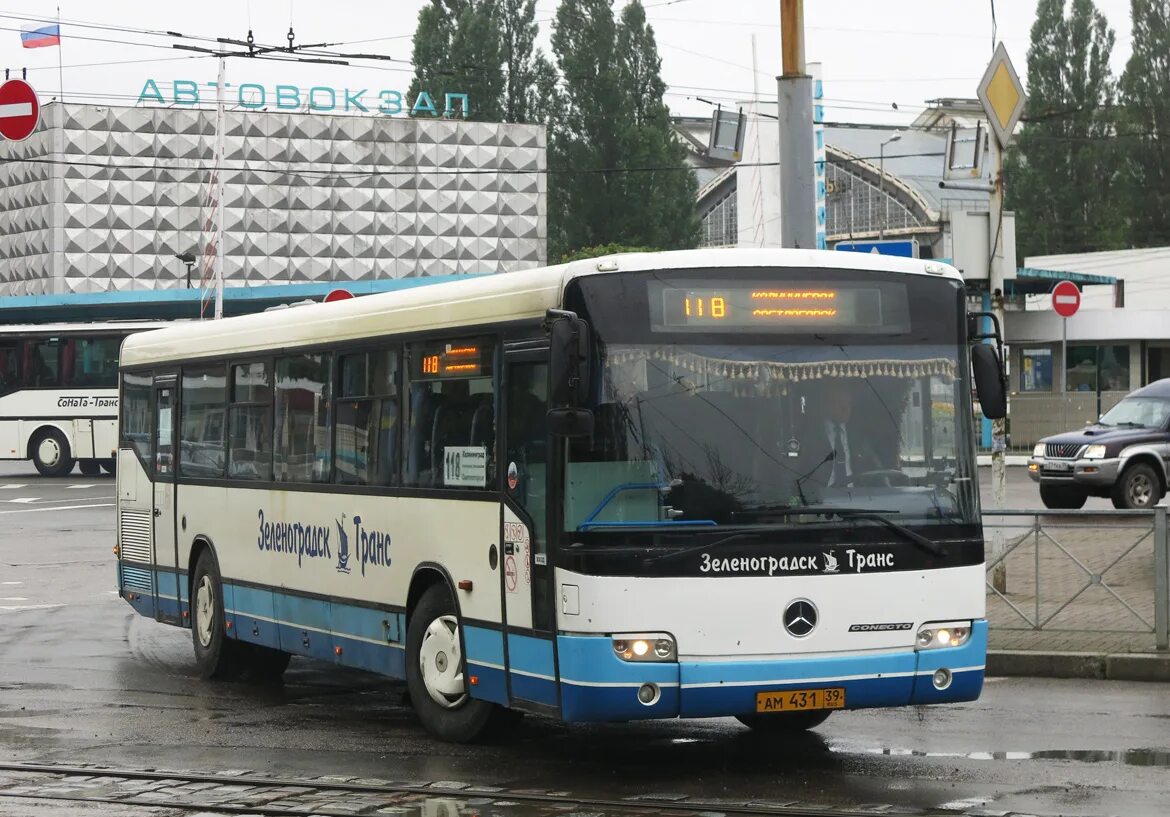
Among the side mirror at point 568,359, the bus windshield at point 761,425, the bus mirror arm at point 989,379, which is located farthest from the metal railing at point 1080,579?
the side mirror at point 568,359

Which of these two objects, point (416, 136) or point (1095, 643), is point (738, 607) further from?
→ point (416, 136)

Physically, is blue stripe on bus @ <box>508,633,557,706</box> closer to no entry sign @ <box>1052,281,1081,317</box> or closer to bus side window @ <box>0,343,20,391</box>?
no entry sign @ <box>1052,281,1081,317</box>

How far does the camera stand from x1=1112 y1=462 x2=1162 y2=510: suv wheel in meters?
26.8

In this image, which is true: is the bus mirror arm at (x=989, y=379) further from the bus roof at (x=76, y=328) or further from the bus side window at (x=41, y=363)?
the bus side window at (x=41, y=363)

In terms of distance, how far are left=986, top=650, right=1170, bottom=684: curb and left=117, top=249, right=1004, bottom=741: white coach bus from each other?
3.17 metres

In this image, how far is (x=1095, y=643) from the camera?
1344cm

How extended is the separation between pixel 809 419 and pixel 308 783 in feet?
9.81

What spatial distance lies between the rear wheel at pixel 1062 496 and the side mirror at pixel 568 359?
20070mm

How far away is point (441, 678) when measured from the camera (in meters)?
10.2

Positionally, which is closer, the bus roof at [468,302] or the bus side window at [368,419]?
the bus roof at [468,302]

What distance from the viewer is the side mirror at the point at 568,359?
333 inches

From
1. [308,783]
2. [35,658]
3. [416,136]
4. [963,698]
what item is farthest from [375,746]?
[416,136]

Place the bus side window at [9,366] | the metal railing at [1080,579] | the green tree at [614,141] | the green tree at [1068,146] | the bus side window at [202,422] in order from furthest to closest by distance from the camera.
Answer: the green tree at [614,141] < the green tree at [1068,146] < the bus side window at [9,366] < the bus side window at [202,422] < the metal railing at [1080,579]

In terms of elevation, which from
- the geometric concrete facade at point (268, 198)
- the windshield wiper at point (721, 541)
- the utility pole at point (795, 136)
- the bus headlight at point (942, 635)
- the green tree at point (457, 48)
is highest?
the green tree at point (457, 48)
